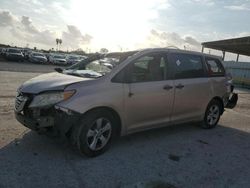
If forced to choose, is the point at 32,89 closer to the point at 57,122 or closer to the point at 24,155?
the point at 57,122

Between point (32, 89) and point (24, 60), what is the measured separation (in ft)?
123

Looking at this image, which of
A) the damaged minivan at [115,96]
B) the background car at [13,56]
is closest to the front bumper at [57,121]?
the damaged minivan at [115,96]

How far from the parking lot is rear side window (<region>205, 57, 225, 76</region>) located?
160 cm

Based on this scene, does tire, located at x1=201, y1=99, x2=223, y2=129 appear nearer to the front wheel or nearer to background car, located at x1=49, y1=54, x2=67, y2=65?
the front wheel

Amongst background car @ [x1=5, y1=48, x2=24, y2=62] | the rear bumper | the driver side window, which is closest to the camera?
the driver side window

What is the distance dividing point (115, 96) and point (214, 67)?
3445 millimetres

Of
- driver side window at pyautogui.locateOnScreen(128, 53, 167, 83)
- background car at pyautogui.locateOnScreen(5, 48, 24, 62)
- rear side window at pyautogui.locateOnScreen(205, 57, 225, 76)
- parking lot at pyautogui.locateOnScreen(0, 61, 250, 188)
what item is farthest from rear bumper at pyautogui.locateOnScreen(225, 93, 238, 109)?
background car at pyautogui.locateOnScreen(5, 48, 24, 62)

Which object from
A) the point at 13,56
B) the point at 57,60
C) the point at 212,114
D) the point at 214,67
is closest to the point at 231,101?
the point at 212,114

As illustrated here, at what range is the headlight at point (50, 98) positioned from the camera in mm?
4436

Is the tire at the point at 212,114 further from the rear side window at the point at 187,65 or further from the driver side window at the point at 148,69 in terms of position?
the driver side window at the point at 148,69

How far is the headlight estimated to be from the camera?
4.44 metres

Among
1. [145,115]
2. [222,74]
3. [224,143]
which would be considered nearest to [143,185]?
Result: [145,115]

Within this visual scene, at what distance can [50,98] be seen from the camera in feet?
14.7

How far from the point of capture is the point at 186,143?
5969 millimetres
